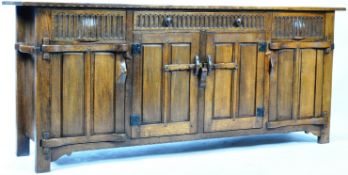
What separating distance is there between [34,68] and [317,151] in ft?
7.33

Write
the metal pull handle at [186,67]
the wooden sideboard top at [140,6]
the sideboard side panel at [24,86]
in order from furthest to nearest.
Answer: the metal pull handle at [186,67], the sideboard side panel at [24,86], the wooden sideboard top at [140,6]

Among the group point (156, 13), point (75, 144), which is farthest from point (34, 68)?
point (156, 13)

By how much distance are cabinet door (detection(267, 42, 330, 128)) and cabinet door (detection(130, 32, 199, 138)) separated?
2.29ft

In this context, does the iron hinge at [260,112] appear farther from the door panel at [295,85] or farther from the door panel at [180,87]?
the door panel at [180,87]

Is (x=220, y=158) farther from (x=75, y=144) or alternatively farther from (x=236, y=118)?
(x=75, y=144)

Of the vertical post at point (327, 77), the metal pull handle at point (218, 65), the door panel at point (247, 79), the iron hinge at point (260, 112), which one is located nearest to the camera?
the metal pull handle at point (218, 65)

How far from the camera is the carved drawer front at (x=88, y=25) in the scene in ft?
→ 15.5

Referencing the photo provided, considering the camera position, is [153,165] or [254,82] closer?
[153,165]

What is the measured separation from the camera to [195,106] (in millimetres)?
5266

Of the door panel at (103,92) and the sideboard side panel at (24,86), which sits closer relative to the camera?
the door panel at (103,92)

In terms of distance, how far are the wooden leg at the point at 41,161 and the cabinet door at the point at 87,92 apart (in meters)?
0.13

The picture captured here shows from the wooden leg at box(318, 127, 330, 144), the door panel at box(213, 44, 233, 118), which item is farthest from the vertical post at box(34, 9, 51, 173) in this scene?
the wooden leg at box(318, 127, 330, 144)

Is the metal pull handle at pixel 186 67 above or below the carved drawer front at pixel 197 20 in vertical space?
below

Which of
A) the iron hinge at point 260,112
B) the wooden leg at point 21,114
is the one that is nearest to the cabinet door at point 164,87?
the iron hinge at point 260,112
